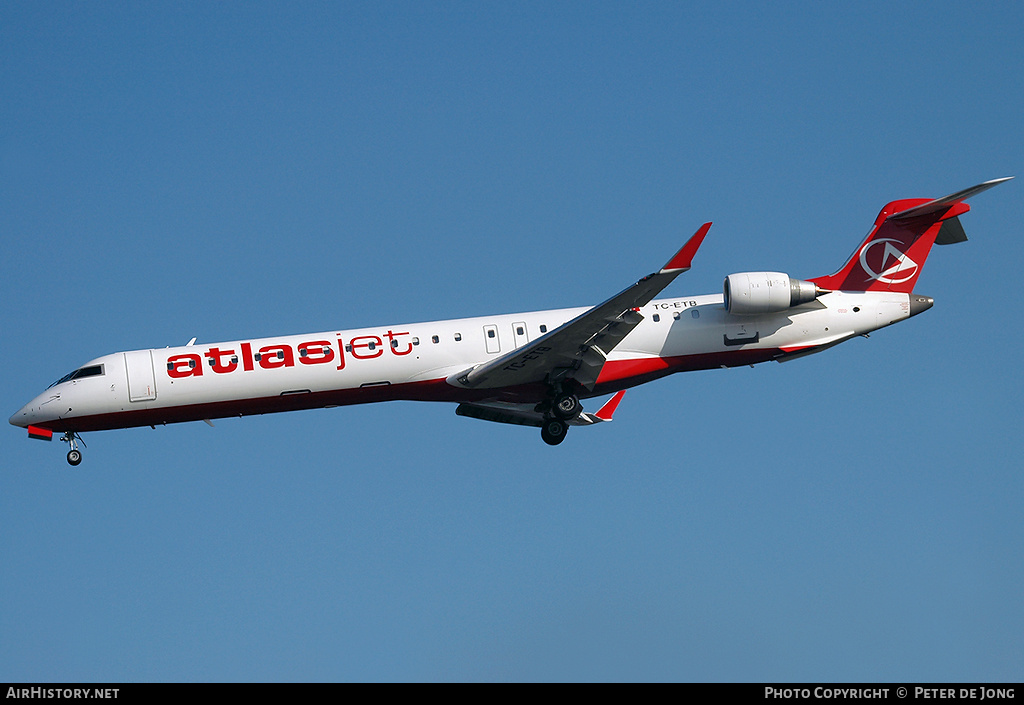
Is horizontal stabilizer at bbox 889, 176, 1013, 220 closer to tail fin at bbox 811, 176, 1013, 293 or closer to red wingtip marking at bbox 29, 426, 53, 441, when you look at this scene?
tail fin at bbox 811, 176, 1013, 293

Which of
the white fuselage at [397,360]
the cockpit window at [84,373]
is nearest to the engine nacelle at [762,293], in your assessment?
the white fuselage at [397,360]

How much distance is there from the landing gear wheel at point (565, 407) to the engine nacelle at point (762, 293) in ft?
14.9

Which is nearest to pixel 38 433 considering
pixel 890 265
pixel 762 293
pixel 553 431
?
pixel 553 431

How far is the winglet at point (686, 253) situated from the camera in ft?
79.3

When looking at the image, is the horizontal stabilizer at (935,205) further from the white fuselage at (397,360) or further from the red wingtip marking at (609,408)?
the red wingtip marking at (609,408)

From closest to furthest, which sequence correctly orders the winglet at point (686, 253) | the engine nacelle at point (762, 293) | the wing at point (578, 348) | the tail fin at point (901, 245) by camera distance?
the winglet at point (686, 253)
the wing at point (578, 348)
the engine nacelle at point (762, 293)
the tail fin at point (901, 245)

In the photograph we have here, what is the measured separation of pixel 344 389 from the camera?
27.5 meters

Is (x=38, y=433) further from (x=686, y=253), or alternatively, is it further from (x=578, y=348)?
(x=686, y=253)

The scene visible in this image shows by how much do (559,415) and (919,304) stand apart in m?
9.85

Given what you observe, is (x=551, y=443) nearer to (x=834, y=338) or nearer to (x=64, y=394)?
(x=834, y=338)

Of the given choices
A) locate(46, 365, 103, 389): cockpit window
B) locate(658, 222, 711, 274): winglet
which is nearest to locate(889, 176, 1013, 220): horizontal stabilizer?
locate(658, 222, 711, 274): winglet

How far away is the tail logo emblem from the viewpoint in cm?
2919
